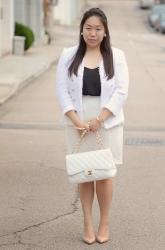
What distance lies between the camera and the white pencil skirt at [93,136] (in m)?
5.11

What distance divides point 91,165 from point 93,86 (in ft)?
1.90

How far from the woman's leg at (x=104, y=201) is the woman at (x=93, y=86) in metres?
0.23

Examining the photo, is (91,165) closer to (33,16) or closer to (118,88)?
(118,88)

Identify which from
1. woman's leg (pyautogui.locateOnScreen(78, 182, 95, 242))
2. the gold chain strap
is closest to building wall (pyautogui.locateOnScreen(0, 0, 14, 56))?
woman's leg (pyautogui.locateOnScreen(78, 182, 95, 242))

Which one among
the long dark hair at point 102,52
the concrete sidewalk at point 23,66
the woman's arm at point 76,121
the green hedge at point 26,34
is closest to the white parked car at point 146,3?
the concrete sidewalk at point 23,66

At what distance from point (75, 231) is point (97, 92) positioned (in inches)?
48.9

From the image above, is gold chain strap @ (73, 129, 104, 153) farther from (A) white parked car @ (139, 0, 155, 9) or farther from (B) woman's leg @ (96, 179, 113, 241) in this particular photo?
(A) white parked car @ (139, 0, 155, 9)

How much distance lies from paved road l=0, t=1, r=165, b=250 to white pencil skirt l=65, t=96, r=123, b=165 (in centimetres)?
75

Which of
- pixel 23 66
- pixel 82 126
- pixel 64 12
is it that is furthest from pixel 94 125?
pixel 64 12

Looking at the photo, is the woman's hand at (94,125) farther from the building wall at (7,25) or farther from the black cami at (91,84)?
Result: the building wall at (7,25)

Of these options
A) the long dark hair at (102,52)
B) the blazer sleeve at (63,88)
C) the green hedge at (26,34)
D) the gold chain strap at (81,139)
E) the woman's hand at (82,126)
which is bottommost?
the green hedge at (26,34)

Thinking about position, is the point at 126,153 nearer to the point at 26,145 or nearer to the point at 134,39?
the point at 26,145

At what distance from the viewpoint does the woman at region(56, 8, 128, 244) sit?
5.07 metres

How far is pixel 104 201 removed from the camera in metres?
5.36
